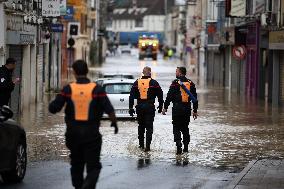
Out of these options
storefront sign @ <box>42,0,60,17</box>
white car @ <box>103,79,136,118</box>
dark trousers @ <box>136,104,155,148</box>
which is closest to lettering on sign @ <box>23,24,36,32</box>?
storefront sign @ <box>42,0,60,17</box>

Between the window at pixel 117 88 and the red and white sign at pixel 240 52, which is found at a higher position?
the red and white sign at pixel 240 52

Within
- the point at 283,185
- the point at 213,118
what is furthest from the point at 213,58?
the point at 283,185

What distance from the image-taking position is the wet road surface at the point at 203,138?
1691 cm

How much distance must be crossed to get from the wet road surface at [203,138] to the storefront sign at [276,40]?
2.29 metres

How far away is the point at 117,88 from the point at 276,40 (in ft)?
26.4

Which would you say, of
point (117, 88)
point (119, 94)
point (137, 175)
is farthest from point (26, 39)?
point (137, 175)

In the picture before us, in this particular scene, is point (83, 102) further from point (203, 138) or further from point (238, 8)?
point (238, 8)

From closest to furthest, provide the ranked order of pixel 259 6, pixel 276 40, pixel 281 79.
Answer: pixel 276 40
pixel 281 79
pixel 259 6

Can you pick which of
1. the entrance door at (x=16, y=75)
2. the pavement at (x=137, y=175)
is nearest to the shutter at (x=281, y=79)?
the entrance door at (x=16, y=75)

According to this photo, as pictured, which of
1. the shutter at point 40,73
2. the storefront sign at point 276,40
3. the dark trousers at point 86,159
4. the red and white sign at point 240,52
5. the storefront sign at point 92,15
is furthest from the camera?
the storefront sign at point 92,15

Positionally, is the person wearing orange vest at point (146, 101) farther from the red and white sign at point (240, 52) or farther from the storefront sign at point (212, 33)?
the storefront sign at point (212, 33)

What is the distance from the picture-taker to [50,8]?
34188mm

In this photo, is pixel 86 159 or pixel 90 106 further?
pixel 90 106

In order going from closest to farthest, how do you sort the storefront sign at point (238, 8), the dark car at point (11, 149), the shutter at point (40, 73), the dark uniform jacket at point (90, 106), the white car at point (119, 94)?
the dark uniform jacket at point (90, 106)
the dark car at point (11, 149)
the white car at point (119, 94)
the shutter at point (40, 73)
the storefront sign at point (238, 8)
